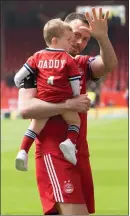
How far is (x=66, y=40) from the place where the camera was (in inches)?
192

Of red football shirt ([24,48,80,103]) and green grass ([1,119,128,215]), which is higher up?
red football shirt ([24,48,80,103])

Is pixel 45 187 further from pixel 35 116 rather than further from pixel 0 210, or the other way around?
pixel 0 210

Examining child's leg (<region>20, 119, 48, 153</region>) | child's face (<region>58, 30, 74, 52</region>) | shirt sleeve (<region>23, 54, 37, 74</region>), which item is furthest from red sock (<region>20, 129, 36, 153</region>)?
child's face (<region>58, 30, 74, 52</region>)

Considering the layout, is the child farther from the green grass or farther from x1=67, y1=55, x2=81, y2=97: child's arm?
the green grass

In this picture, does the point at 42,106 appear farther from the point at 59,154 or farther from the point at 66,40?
the point at 66,40

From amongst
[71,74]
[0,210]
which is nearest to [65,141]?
[71,74]

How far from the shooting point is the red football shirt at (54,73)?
478 centimetres

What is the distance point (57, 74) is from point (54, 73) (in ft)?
0.07

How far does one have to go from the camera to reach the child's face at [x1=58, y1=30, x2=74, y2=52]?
4848mm

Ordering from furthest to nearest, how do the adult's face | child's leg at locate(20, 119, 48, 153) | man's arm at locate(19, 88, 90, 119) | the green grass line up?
the green grass, the adult's face, child's leg at locate(20, 119, 48, 153), man's arm at locate(19, 88, 90, 119)

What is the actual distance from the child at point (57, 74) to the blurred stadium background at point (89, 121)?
273 centimetres

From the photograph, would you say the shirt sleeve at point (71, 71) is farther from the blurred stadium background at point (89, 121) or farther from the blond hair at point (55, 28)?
the blurred stadium background at point (89, 121)

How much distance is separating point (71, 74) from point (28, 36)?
1762 inches

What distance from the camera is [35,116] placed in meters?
4.84
